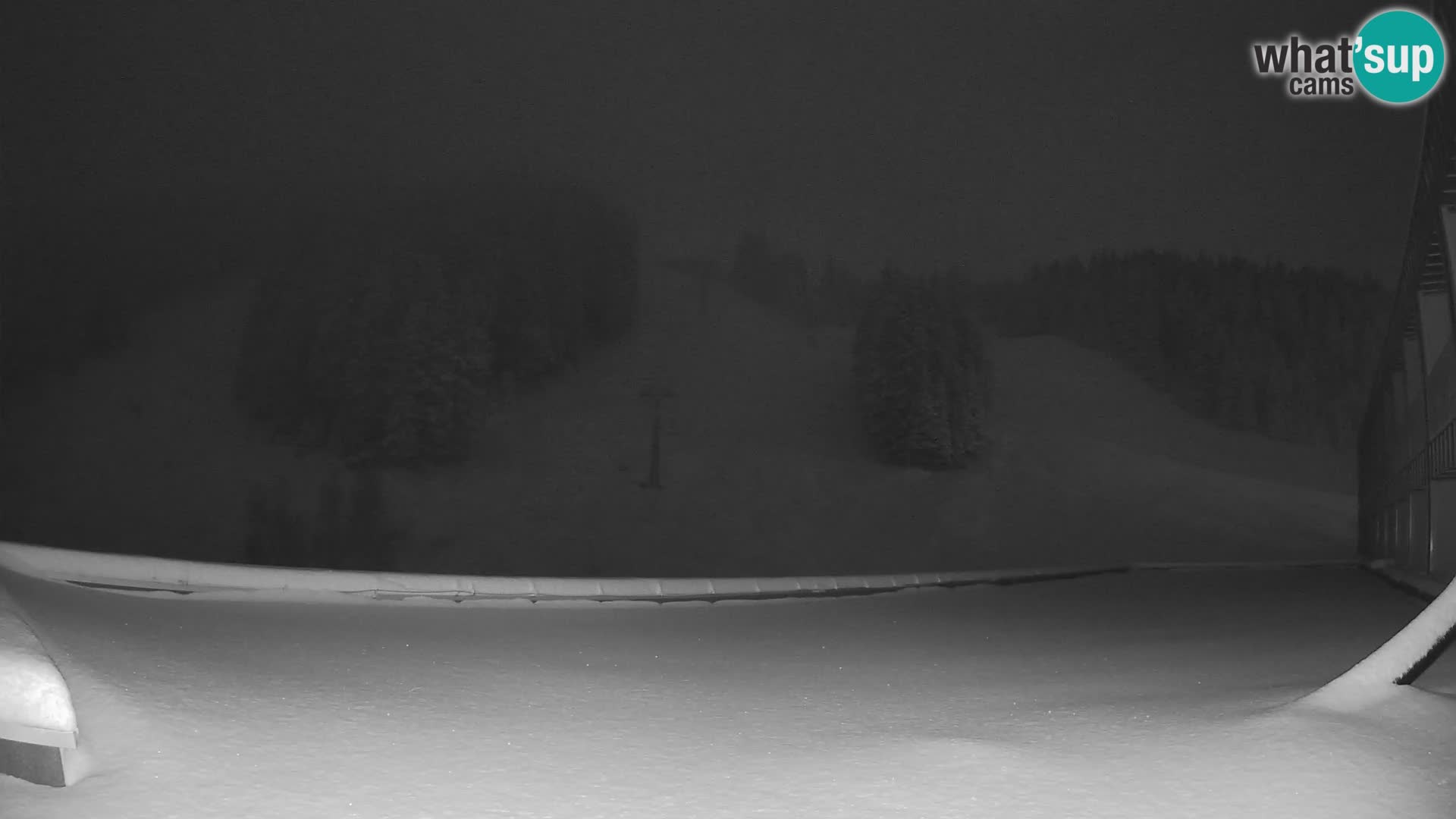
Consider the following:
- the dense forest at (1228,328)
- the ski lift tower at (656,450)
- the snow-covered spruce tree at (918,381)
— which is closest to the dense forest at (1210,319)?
→ the dense forest at (1228,328)

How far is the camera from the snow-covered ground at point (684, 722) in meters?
3.15

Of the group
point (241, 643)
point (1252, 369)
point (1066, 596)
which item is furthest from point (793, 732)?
point (1252, 369)

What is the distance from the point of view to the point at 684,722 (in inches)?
165

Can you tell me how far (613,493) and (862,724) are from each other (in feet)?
200

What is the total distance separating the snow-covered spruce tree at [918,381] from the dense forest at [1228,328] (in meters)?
35.9

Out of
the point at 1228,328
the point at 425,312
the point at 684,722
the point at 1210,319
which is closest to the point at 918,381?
the point at 425,312

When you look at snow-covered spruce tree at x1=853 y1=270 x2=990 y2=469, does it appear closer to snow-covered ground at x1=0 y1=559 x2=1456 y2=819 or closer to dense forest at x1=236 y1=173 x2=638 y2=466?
dense forest at x1=236 y1=173 x2=638 y2=466

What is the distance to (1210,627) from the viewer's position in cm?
789

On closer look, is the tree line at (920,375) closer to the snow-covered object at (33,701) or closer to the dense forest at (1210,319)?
the dense forest at (1210,319)

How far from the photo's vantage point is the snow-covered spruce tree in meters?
61.1

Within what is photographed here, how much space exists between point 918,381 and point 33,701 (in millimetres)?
61083

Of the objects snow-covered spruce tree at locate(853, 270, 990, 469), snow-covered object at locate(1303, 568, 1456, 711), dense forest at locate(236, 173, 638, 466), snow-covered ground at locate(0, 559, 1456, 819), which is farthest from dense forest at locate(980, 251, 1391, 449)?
snow-covered object at locate(1303, 568, 1456, 711)

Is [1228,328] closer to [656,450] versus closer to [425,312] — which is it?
[656,450]

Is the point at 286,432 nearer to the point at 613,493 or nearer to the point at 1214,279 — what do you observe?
the point at 613,493
